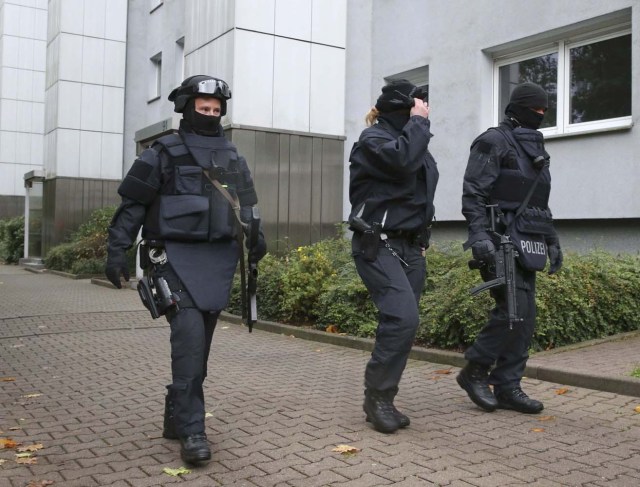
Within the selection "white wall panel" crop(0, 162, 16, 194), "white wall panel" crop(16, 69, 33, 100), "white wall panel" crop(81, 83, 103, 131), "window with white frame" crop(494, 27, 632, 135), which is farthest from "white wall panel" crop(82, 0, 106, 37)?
"window with white frame" crop(494, 27, 632, 135)

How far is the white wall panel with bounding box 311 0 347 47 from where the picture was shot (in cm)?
1263

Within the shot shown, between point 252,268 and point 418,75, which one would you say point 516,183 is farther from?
point 418,75

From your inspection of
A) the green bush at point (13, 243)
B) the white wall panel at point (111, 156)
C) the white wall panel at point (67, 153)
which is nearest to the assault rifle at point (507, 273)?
the white wall panel at point (67, 153)

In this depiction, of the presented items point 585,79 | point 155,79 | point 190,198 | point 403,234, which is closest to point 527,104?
point 403,234

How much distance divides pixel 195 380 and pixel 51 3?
21.0 metres

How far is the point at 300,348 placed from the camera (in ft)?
24.8

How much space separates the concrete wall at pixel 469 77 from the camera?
28.3ft

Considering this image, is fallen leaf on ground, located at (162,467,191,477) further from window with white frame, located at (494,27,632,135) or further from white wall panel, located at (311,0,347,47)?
white wall panel, located at (311,0,347,47)

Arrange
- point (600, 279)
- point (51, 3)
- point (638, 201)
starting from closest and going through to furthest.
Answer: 1. point (600, 279)
2. point (638, 201)
3. point (51, 3)

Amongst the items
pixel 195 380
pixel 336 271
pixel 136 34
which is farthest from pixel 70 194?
pixel 195 380

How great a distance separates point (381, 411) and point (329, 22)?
979cm

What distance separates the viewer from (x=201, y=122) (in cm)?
398

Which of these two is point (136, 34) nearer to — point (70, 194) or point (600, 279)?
point (70, 194)

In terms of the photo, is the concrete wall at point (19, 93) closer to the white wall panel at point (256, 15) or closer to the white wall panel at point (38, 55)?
the white wall panel at point (38, 55)
